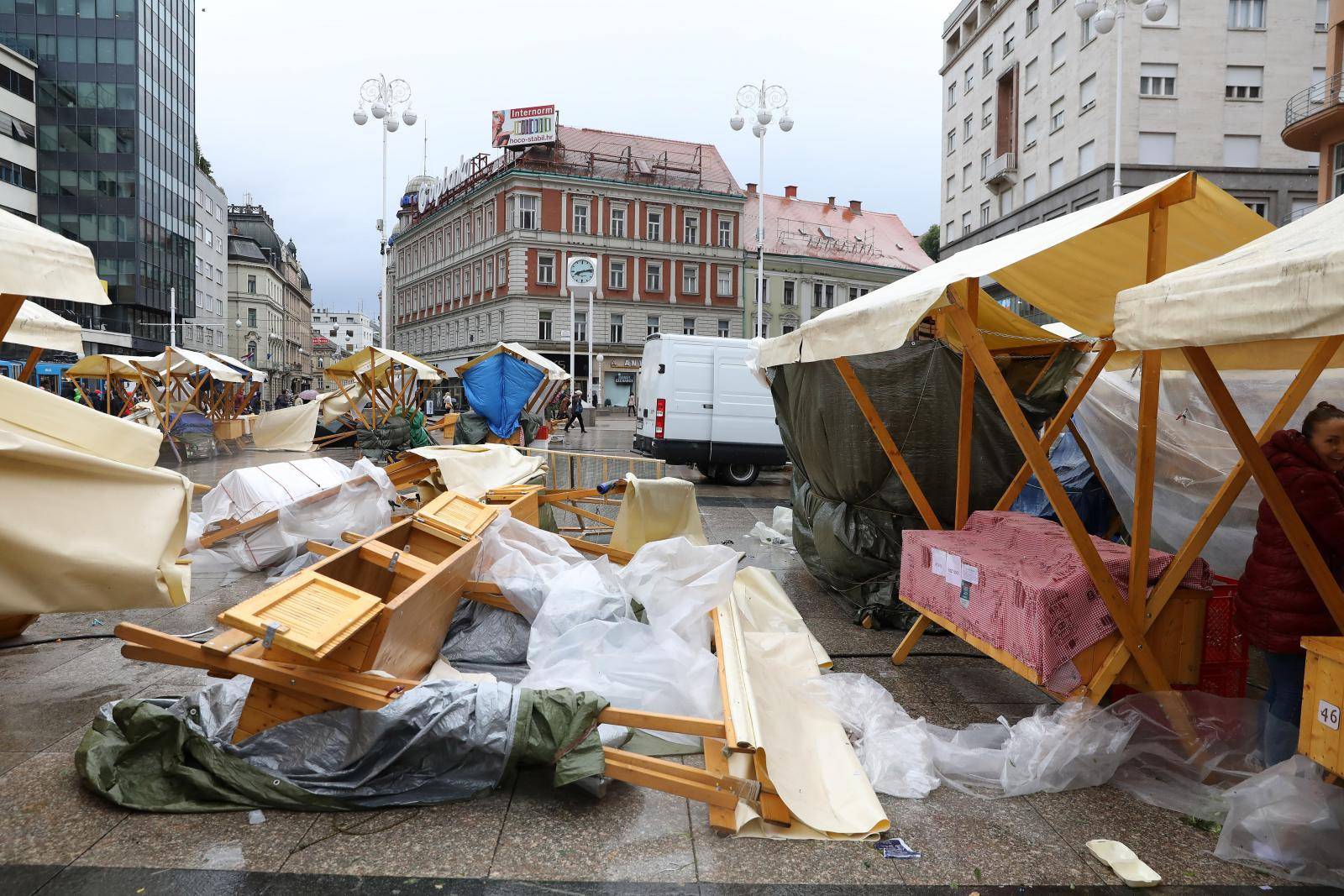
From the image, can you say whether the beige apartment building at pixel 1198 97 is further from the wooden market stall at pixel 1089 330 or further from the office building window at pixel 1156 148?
the wooden market stall at pixel 1089 330

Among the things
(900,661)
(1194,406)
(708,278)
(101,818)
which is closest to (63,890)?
(101,818)

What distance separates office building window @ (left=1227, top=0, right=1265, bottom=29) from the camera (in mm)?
32156

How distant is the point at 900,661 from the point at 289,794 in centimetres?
341

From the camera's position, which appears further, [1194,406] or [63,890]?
[1194,406]

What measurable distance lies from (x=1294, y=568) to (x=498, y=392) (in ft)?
50.2

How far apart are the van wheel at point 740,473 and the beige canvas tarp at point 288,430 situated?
38.4ft

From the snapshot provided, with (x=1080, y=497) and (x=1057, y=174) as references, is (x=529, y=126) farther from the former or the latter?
(x=1080, y=497)

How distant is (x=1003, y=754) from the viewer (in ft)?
11.5

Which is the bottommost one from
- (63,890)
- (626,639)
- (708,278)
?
(63,890)

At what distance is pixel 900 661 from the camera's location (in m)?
4.94

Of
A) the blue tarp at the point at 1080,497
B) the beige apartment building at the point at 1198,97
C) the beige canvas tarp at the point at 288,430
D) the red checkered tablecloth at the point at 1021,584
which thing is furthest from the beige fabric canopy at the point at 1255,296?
the beige apartment building at the point at 1198,97

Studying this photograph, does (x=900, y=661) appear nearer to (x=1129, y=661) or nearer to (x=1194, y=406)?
(x=1129, y=661)

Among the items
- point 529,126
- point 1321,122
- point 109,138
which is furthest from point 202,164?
point 1321,122

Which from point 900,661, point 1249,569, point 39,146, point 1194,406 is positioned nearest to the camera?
point 1249,569
